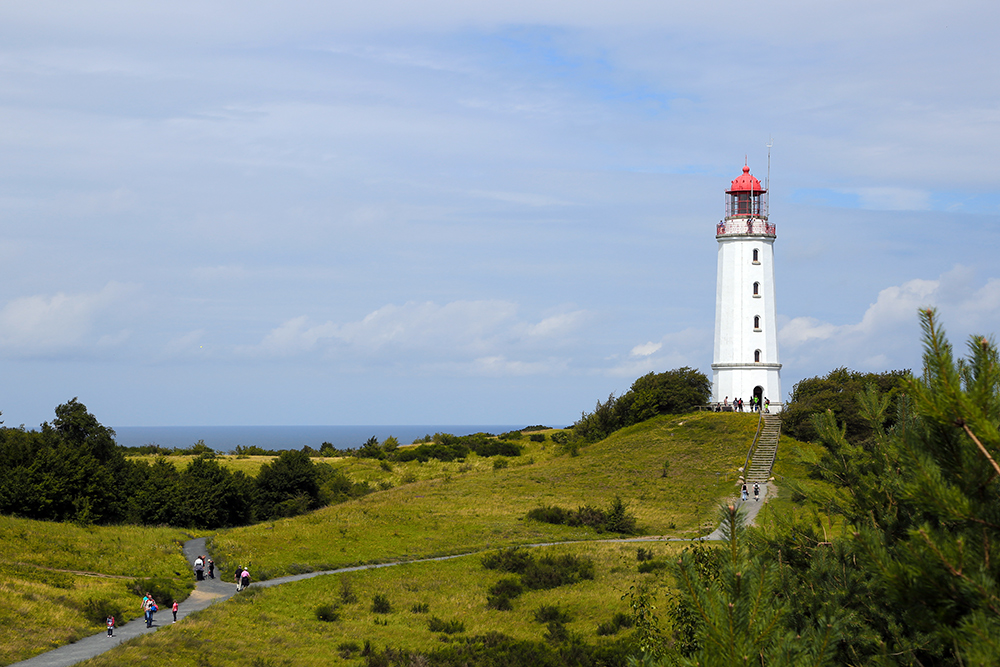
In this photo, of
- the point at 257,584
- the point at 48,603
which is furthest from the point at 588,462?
the point at 48,603

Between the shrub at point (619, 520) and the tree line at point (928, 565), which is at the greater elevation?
the tree line at point (928, 565)

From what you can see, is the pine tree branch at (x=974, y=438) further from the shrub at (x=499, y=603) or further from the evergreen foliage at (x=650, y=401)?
the evergreen foliage at (x=650, y=401)

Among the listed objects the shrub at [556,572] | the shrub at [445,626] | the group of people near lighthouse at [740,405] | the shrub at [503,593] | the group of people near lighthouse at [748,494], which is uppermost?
the group of people near lighthouse at [740,405]

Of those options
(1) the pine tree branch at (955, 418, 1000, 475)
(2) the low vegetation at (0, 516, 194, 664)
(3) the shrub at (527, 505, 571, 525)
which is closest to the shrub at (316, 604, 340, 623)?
(2) the low vegetation at (0, 516, 194, 664)

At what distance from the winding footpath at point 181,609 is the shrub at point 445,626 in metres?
7.53

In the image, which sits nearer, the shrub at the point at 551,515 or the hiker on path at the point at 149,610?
the hiker on path at the point at 149,610

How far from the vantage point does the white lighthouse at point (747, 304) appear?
6319 centimetres

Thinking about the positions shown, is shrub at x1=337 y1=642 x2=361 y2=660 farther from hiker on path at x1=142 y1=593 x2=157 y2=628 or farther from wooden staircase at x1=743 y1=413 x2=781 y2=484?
wooden staircase at x1=743 y1=413 x2=781 y2=484

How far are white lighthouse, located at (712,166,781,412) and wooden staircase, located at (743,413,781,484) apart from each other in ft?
9.81

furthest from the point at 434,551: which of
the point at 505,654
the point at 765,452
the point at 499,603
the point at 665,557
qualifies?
the point at 765,452

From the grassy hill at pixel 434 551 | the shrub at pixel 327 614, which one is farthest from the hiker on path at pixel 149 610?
the shrub at pixel 327 614

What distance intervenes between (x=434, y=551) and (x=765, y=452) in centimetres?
2584

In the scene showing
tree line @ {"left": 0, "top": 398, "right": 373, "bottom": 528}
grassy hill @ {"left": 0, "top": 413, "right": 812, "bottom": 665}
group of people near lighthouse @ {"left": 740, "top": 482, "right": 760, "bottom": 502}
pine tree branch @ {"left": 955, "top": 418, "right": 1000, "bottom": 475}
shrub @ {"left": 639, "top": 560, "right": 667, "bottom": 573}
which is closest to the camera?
pine tree branch @ {"left": 955, "top": 418, "right": 1000, "bottom": 475}

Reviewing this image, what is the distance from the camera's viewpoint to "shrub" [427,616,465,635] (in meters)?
30.6
